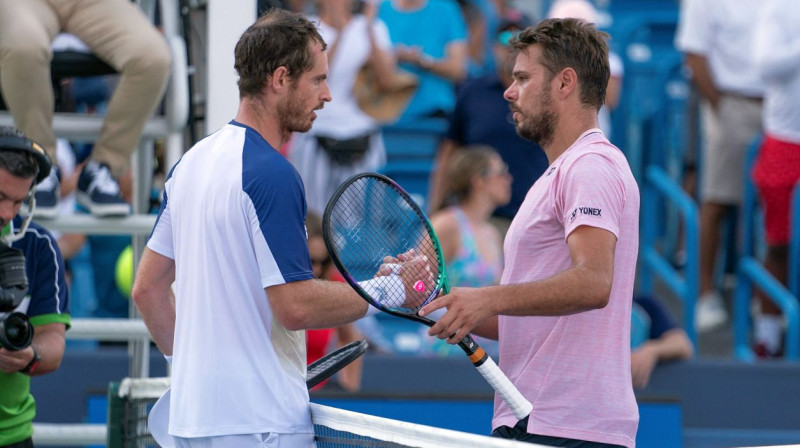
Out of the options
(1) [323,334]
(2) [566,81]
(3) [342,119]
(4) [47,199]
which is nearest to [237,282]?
(2) [566,81]

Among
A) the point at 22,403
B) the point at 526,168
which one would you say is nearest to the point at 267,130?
the point at 22,403

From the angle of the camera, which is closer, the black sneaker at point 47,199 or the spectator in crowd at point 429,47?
the black sneaker at point 47,199

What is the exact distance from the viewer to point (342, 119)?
777cm

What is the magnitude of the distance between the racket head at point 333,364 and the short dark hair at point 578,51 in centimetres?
90

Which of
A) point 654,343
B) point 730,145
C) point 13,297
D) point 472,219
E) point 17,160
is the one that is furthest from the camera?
point 730,145

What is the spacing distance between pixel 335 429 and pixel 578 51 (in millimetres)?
1143

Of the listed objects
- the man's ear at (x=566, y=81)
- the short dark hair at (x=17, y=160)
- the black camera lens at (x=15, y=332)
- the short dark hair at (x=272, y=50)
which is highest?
the short dark hair at (x=272, y=50)

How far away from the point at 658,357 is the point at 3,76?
3.47 meters

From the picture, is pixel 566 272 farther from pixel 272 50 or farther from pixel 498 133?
pixel 498 133

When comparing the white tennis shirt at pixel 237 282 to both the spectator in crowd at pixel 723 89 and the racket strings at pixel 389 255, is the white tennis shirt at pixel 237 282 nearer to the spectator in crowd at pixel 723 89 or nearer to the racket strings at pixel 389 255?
the racket strings at pixel 389 255

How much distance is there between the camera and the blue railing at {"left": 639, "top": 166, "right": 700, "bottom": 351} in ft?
22.8

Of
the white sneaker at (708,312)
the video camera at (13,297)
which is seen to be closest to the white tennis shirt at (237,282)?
the video camera at (13,297)

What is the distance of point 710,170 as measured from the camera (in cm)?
795

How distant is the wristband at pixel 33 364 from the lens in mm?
3756
